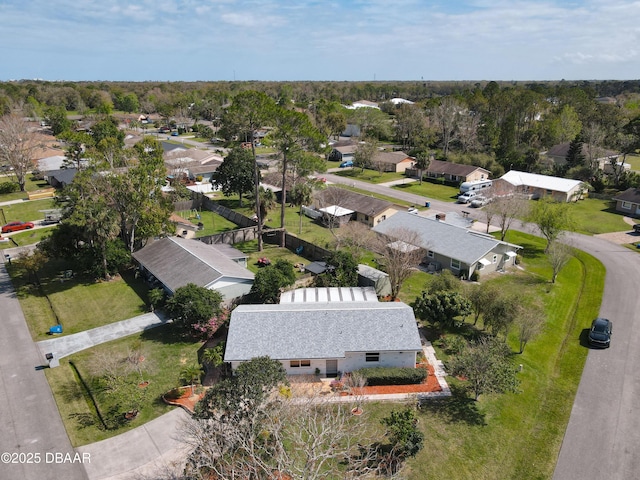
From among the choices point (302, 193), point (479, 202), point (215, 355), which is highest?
point (302, 193)

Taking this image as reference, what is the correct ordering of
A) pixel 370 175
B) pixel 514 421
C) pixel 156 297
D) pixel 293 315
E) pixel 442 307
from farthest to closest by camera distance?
1. pixel 370 175
2. pixel 156 297
3. pixel 442 307
4. pixel 293 315
5. pixel 514 421

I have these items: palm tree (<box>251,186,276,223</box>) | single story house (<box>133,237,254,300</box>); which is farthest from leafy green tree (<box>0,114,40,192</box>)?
single story house (<box>133,237,254,300</box>)

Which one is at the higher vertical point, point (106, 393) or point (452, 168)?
point (452, 168)

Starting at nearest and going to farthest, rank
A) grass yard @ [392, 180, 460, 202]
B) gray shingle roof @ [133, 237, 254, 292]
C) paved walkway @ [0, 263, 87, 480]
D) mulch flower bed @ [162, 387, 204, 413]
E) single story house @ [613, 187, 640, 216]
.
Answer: paved walkway @ [0, 263, 87, 480] < mulch flower bed @ [162, 387, 204, 413] < gray shingle roof @ [133, 237, 254, 292] < single story house @ [613, 187, 640, 216] < grass yard @ [392, 180, 460, 202]

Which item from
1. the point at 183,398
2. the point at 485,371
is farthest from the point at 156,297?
the point at 485,371

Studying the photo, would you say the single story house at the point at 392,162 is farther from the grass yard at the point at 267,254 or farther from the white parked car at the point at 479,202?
the grass yard at the point at 267,254

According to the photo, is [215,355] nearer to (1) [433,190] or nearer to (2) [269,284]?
(2) [269,284]

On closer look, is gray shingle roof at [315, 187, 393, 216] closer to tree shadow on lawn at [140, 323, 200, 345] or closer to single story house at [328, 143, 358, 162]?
tree shadow on lawn at [140, 323, 200, 345]
